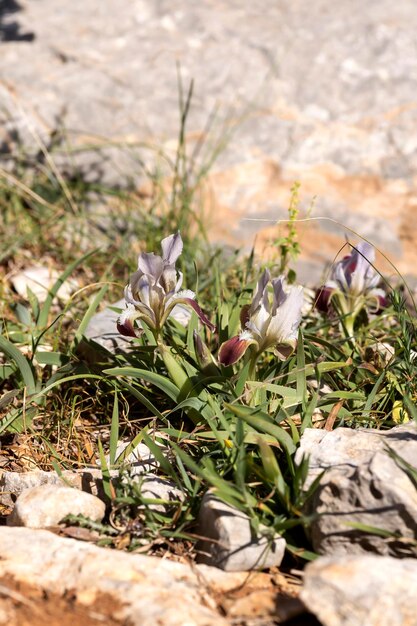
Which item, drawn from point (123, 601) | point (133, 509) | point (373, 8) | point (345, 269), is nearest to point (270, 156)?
point (373, 8)

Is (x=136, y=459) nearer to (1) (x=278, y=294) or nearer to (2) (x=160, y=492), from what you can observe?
(2) (x=160, y=492)

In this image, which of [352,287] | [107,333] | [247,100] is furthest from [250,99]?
[107,333]

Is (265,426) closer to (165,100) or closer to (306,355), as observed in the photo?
(306,355)

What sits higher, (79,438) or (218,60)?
(218,60)

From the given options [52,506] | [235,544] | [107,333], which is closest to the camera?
[235,544]

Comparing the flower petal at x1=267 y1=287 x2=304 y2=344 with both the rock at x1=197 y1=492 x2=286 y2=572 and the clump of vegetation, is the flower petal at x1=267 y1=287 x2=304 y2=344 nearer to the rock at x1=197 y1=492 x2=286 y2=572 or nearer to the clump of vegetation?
the clump of vegetation

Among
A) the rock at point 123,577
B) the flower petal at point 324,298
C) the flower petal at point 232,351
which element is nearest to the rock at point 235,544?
the rock at point 123,577
